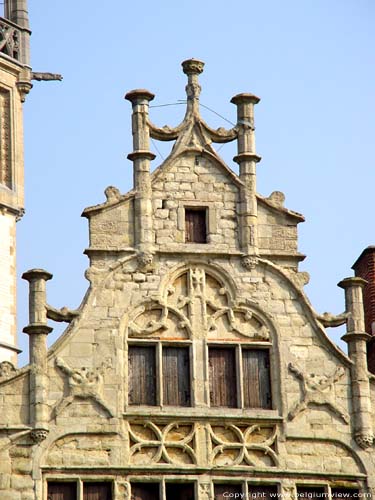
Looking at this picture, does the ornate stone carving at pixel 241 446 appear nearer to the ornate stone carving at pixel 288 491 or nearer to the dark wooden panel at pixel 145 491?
the ornate stone carving at pixel 288 491

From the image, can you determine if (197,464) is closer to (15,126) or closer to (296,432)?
(296,432)

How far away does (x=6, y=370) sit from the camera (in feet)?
153

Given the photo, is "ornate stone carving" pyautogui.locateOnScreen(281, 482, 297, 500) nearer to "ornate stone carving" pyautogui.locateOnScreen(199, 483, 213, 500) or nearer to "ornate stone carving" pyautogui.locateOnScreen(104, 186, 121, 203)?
"ornate stone carving" pyautogui.locateOnScreen(199, 483, 213, 500)

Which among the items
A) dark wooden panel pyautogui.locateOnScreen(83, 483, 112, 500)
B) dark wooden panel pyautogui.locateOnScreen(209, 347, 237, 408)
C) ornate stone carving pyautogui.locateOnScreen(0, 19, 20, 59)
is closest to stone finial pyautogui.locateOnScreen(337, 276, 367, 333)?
dark wooden panel pyautogui.locateOnScreen(209, 347, 237, 408)

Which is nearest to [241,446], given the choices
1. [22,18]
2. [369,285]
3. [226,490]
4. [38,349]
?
[226,490]

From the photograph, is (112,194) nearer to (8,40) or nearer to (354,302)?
(354,302)

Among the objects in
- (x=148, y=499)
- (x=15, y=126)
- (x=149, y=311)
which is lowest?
(x=148, y=499)

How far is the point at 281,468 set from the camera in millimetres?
46875

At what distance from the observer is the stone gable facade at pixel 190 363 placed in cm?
4644

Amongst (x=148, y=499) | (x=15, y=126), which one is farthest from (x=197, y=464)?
Result: (x=15, y=126)

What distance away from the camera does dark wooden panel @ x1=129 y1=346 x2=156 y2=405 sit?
1853 inches

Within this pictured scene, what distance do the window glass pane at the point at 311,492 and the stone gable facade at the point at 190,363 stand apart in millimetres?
34

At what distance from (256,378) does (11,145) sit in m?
12.8

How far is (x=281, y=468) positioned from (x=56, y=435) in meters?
3.92
